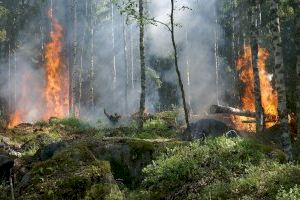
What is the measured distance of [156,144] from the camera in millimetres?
11875

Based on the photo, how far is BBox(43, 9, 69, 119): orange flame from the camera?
4422cm

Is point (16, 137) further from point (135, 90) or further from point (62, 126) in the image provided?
point (135, 90)

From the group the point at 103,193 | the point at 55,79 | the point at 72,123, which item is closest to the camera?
the point at 103,193

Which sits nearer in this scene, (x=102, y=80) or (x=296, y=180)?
(x=296, y=180)

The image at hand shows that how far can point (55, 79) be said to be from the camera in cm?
4469

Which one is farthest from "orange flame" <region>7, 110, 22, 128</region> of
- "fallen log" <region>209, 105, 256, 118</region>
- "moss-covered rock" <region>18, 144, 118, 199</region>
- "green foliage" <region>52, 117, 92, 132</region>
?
"moss-covered rock" <region>18, 144, 118, 199</region>

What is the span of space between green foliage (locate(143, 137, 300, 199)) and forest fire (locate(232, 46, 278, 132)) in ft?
38.0

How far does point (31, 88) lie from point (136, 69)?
1356cm

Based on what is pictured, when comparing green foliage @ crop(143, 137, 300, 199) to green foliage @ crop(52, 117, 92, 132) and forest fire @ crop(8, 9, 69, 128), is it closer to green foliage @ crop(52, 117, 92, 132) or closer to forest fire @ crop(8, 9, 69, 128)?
green foliage @ crop(52, 117, 92, 132)

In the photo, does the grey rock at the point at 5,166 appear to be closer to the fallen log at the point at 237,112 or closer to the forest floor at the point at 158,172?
the forest floor at the point at 158,172

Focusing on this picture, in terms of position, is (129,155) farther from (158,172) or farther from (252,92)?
(252,92)

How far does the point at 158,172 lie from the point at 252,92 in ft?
71.6

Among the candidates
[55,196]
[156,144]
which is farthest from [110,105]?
[55,196]

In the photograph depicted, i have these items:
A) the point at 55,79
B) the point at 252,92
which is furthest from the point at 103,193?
the point at 55,79
